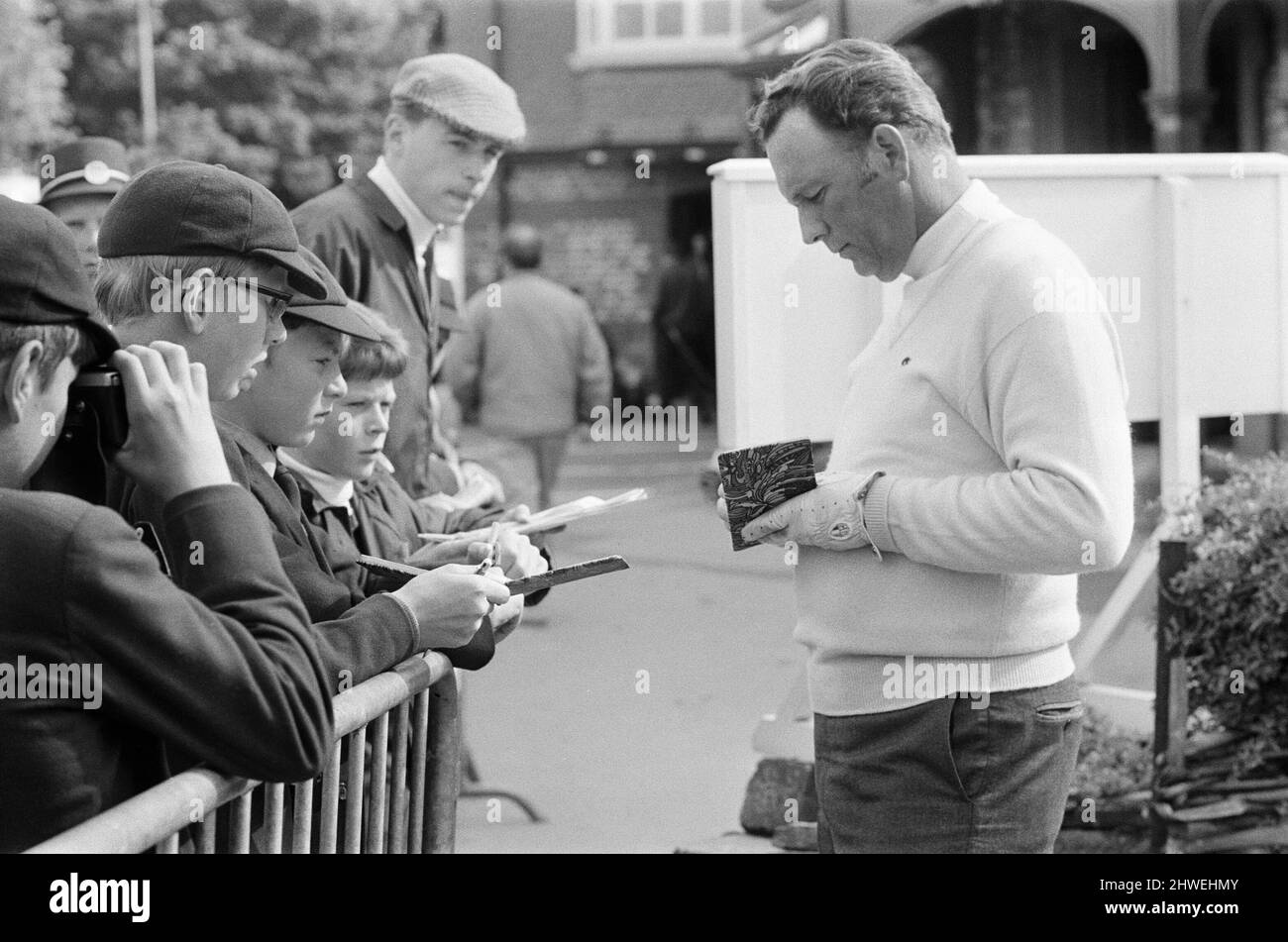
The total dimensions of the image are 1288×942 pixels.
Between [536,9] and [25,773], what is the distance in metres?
26.1

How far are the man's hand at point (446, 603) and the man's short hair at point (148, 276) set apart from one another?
54cm

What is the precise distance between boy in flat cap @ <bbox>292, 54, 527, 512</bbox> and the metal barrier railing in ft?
5.04

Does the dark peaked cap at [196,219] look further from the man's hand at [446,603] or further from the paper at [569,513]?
the paper at [569,513]

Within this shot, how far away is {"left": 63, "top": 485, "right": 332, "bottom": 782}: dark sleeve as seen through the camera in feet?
5.91

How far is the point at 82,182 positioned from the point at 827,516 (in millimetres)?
3226

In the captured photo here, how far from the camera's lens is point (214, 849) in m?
→ 2.11

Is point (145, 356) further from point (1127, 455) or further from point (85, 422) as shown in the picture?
point (1127, 455)

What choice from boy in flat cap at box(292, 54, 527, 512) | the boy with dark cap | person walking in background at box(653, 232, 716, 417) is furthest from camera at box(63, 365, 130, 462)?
person walking in background at box(653, 232, 716, 417)

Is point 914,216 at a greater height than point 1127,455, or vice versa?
point 914,216

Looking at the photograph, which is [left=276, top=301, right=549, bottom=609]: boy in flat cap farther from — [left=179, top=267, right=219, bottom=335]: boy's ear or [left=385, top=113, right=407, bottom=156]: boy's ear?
[left=385, top=113, right=407, bottom=156]: boy's ear
